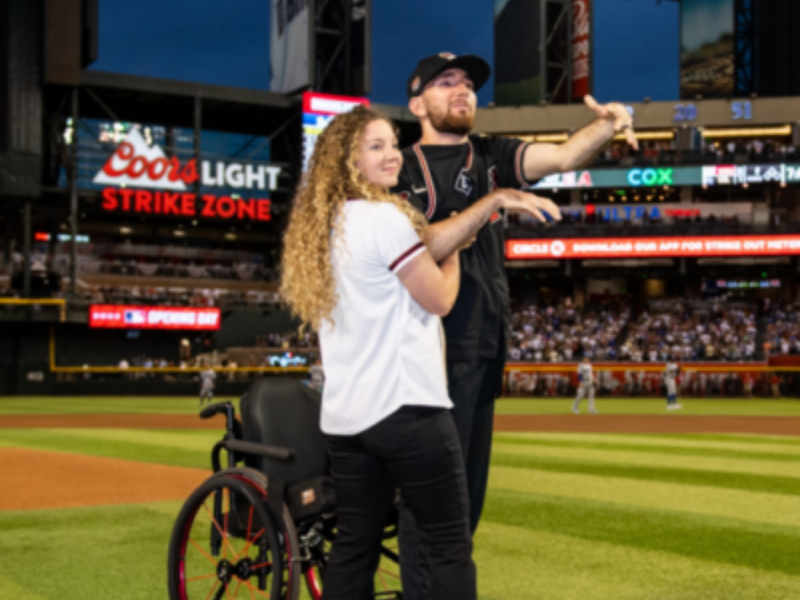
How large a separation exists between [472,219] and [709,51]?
63.9 m

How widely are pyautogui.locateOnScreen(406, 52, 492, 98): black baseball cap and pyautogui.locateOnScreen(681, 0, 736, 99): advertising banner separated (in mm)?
61269

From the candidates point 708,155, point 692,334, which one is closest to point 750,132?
point 708,155

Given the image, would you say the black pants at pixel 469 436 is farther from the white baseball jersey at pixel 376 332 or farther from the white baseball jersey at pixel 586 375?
the white baseball jersey at pixel 586 375

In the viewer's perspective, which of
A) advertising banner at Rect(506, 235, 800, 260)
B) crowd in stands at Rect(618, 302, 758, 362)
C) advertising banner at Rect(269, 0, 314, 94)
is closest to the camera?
crowd in stands at Rect(618, 302, 758, 362)

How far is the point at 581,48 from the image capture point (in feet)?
187

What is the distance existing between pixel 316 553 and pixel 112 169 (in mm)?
42735

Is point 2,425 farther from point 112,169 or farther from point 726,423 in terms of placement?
point 112,169

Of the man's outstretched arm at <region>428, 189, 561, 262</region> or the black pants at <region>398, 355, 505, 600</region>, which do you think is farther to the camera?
the black pants at <region>398, 355, 505, 600</region>

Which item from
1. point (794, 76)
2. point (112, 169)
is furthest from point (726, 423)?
point (794, 76)

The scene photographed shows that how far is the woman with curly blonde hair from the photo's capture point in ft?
9.84

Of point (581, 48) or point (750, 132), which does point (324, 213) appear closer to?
point (750, 132)

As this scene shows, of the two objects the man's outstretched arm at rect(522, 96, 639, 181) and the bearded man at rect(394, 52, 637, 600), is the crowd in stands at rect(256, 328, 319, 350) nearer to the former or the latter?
the bearded man at rect(394, 52, 637, 600)

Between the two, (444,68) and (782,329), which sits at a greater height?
(444,68)

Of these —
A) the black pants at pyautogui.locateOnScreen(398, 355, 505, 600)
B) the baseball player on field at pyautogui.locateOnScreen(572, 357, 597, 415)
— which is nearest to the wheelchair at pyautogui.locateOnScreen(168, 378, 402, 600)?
the black pants at pyautogui.locateOnScreen(398, 355, 505, 600)
